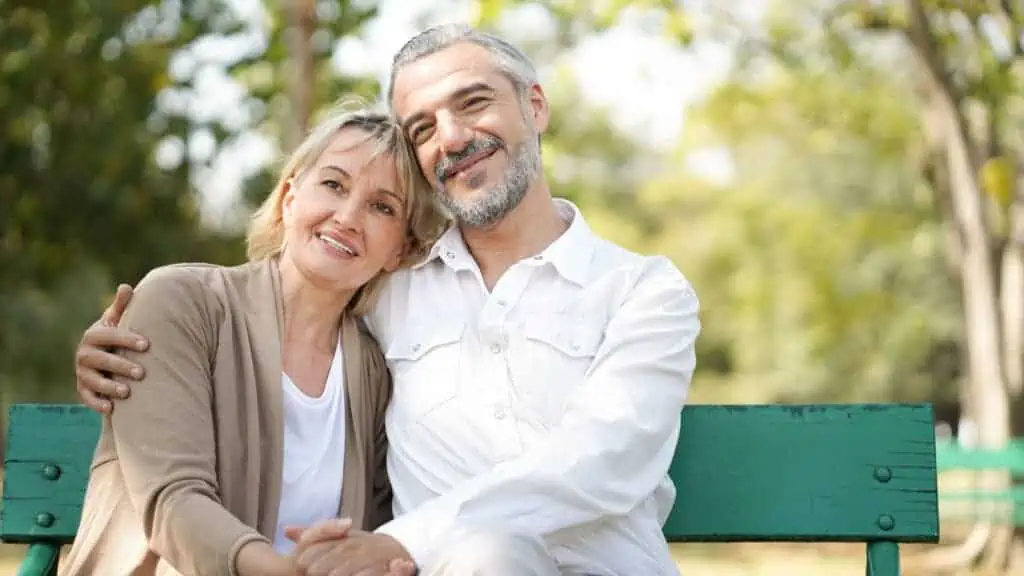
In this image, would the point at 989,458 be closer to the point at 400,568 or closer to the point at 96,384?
the point at 400,568

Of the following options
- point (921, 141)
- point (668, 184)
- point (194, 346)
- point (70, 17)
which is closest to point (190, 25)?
point (70, 17)

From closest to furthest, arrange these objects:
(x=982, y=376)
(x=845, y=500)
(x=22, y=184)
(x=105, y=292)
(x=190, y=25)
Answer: (x=845, y=500), (x=982, y=376), (x=190, y=25), (x=22, y=184), (x=105, y=292)

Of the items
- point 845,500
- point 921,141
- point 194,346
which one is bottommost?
point 921,141

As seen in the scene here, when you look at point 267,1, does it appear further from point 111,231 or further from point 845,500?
point 845,500

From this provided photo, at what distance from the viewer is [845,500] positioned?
344cm

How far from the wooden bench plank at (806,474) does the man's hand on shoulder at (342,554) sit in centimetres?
93

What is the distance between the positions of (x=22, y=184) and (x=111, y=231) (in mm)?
1101

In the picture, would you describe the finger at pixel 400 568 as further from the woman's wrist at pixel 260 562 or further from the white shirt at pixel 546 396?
the woman's wrist at pixel 260 562

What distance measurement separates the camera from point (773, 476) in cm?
348

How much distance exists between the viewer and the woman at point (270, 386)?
2.89 metres

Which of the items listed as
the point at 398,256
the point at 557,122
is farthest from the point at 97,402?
the point at 557,122

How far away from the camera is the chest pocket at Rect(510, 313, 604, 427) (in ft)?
10.6

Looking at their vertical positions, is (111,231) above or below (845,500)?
below

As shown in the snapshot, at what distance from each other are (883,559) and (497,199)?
1335 mm
